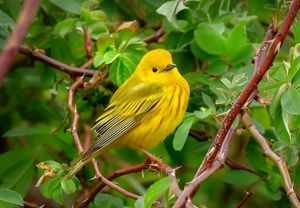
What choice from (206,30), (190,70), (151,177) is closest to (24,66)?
(151,177)

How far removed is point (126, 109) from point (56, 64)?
1.56ft

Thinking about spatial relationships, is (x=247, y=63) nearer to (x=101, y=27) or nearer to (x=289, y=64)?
(x=101, y=27)

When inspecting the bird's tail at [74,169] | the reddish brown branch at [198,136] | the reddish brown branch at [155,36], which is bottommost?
the reddish brown branch at [198,136]

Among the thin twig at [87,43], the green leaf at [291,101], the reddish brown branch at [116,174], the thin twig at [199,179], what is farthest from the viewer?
the thin twig at [87,43]

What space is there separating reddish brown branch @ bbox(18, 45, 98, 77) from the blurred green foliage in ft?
0.30

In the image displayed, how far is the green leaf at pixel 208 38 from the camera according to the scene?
345 cm

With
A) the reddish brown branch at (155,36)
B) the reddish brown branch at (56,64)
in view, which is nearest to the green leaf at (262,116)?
the reddish brown branch at (56,64)

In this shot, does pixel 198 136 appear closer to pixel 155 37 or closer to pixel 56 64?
pixel 155 37

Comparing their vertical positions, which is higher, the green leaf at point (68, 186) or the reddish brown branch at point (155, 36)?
the green leaf at point (68, 186)

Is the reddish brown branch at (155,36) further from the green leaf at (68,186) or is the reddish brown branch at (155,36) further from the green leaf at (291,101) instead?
the green leaf at (291,101)

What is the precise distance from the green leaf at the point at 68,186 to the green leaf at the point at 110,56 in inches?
30.2

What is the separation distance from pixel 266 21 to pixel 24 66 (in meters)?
1.83

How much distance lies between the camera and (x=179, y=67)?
400 cm

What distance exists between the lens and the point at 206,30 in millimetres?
3465
